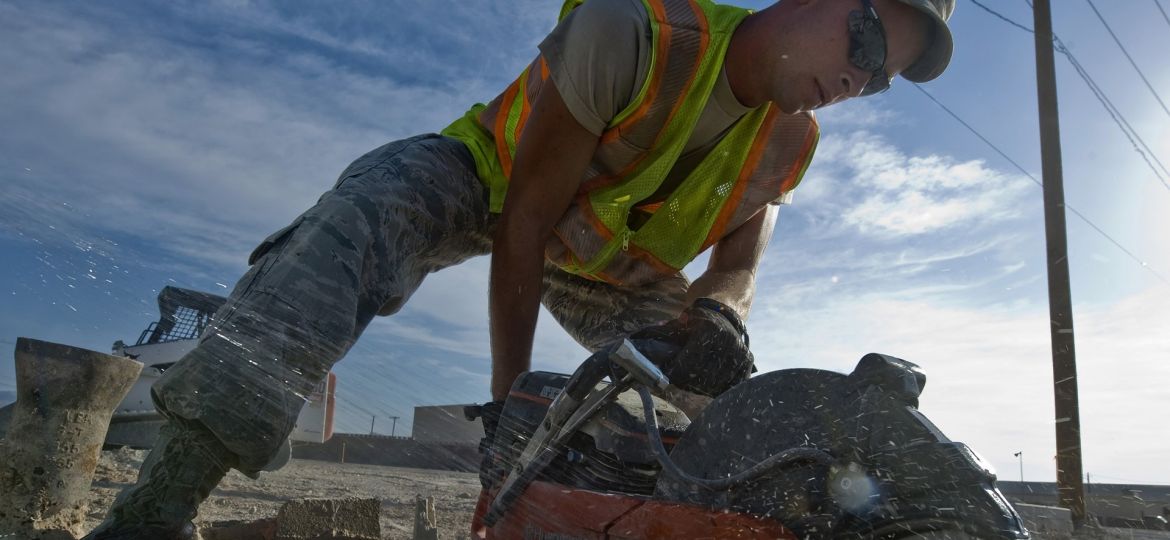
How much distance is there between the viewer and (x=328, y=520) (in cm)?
311

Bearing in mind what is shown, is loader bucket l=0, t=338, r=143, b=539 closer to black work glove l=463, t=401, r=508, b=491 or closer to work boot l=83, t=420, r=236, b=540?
work boot l=83, t=420, r=236, b=540

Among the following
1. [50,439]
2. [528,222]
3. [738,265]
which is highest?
[738,265]

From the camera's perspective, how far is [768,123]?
271 cm

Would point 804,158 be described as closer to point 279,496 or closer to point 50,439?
point 50,439

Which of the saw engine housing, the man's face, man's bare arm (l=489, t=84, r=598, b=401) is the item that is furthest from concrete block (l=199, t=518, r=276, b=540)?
the man's face

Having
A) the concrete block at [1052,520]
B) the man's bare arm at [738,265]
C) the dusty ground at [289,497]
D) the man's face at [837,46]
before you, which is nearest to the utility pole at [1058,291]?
the concrete block at [1052,520]

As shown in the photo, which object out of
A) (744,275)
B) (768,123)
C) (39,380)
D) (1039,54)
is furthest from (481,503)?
(1039,54)

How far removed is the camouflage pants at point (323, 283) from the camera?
5.95 feet

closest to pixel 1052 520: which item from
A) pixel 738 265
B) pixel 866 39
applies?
pixel 738 265

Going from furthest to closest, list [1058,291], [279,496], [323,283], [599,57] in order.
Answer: [1058,291], [279,496], [599,57], [323,283]

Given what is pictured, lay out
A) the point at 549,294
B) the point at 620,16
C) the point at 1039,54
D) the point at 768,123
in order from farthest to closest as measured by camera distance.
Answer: the point at 1039,54 < the point at 549,294 < the point at 768,123 < the point at 620,16

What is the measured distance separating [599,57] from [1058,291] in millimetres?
8406

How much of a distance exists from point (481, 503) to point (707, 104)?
1.39m

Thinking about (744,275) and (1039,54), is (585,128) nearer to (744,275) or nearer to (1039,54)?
(744,275)
